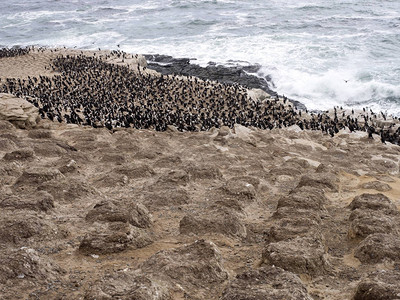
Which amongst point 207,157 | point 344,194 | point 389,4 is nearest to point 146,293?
point 344,194

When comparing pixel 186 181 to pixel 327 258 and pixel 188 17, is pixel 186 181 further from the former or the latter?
pixel 188 17

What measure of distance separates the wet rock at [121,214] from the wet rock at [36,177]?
2.92 metres

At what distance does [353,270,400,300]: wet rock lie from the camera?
6.21 meters

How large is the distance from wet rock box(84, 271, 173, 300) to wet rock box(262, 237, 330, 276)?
6.83ft

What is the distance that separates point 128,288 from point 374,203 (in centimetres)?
764

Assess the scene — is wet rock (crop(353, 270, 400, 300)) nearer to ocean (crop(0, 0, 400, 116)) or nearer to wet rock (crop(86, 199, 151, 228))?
wet rock (crop(86, 199, 151, 228))

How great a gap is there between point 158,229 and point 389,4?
93809 mm

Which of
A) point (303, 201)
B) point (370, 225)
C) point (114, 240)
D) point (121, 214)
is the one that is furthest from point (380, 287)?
point (121, 214)

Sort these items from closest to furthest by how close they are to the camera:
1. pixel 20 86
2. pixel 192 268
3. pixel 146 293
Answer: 1. pixel 146 293
2. pixel 192 268
3. pixel 20 86

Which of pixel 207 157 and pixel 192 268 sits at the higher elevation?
pixel 192 268

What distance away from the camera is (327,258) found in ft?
26.1

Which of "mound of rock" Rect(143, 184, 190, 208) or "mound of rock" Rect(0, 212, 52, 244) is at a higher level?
"mound of rock" Rect(0, 212, 52, 244)

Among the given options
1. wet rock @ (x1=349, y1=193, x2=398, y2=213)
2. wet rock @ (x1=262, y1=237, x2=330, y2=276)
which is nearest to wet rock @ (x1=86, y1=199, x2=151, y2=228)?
wet rock @ (x1=262, y1=237, x2=330, y2=276)

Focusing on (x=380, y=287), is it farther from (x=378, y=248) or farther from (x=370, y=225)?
(x=370, y=225)
